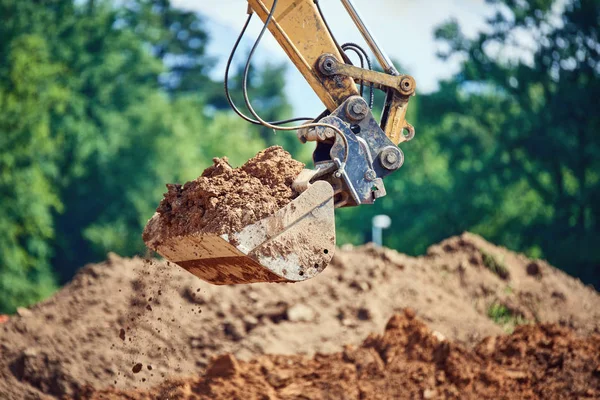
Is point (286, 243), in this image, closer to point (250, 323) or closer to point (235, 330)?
point (235, 330)

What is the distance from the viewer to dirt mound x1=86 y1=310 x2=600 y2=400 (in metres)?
8.45

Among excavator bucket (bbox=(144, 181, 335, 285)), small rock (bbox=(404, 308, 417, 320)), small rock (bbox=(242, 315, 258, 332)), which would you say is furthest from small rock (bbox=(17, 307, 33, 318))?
excavator bucket (bbox=(144, 181, 335, 285))

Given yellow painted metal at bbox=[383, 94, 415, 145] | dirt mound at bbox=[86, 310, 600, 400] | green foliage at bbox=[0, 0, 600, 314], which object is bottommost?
dirt mound at bbox=[86, 310, 600, 400]

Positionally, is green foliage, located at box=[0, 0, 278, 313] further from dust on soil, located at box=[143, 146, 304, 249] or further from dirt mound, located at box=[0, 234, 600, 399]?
dust on soil, located at box=[143, 146, 304, 249]

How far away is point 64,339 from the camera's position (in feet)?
32.5

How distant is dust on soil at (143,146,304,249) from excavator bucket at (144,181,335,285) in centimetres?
8

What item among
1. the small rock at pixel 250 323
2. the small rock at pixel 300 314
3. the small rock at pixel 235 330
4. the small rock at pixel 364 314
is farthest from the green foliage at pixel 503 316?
the small rock at pixel 235 330

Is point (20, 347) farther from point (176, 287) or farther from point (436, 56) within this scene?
point (436, 56)

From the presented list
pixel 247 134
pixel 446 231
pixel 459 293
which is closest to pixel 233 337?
pixel 459 293

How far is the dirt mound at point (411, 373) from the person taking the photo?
8.45 meters

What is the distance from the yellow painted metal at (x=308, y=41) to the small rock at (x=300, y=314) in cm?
A: 419

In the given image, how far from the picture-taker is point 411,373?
8719 mm

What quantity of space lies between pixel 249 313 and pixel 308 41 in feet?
15.1

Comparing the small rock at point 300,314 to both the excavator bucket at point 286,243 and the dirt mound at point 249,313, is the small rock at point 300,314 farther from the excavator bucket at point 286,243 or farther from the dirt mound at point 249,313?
the excavator bucket at point 286,243
